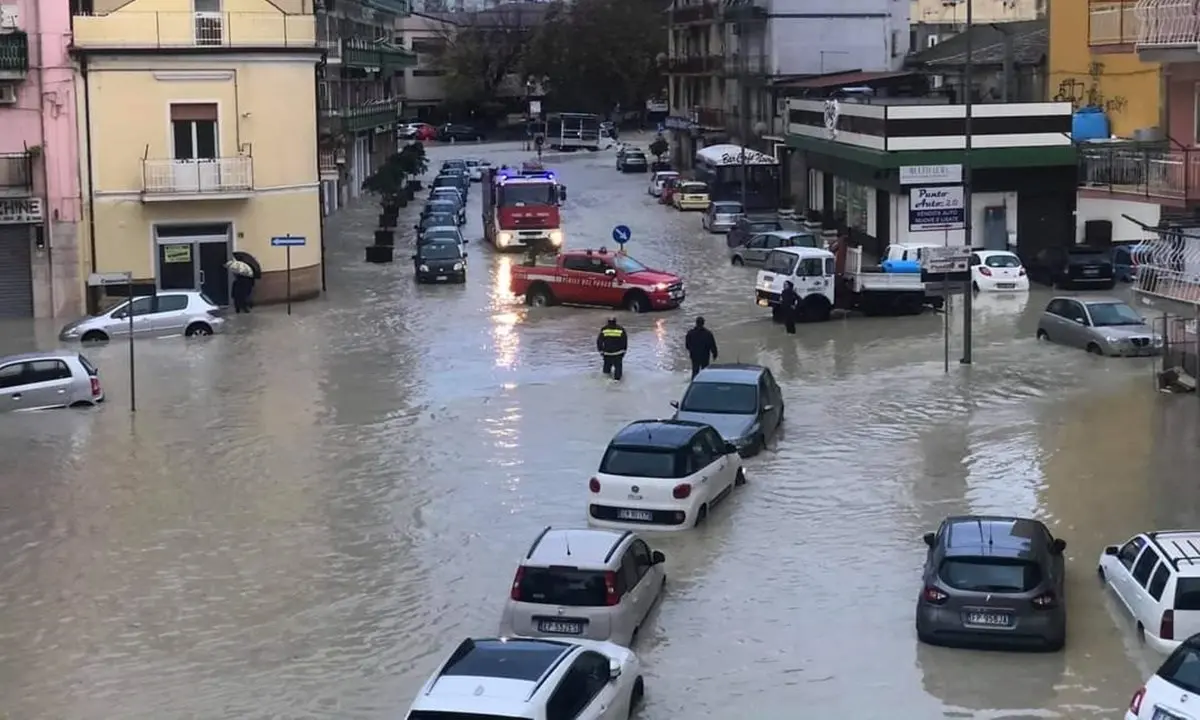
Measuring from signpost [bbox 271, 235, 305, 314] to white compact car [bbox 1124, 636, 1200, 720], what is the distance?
105 ft

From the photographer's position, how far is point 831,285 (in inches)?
1570

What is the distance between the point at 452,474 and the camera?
24891 millimetres

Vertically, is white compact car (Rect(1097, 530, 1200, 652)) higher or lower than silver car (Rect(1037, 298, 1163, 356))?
lower

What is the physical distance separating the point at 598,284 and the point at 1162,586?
90.3 ft

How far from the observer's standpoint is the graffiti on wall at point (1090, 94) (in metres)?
43.1

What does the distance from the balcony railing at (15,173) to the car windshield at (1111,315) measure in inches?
1010

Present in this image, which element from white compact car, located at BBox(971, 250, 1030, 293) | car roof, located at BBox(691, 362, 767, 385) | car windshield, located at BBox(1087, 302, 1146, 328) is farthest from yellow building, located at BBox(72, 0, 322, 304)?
car windshield, located at BBox(1087, 302, 1146, 328)

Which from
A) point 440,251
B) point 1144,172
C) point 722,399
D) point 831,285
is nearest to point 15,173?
point 440,251

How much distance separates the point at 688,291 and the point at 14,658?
101ft

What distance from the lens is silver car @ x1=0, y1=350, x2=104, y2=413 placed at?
30344mm

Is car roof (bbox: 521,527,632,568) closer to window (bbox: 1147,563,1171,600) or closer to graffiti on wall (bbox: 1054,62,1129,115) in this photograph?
window (bbox: 1147,563,1171,600)

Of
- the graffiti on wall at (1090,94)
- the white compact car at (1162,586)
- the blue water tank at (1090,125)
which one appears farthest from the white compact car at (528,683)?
the graffiti on wall at (1090,94)

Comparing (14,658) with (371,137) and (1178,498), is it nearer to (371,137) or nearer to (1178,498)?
(1178,498)

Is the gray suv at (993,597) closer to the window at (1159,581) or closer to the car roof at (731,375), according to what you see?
the window at (1159,581)
